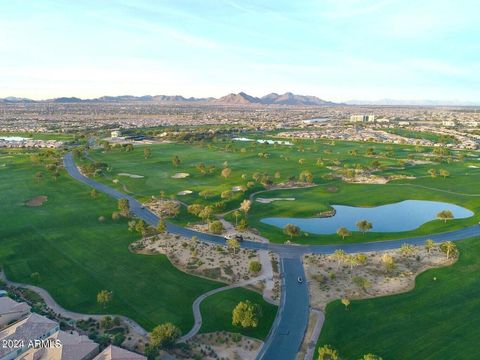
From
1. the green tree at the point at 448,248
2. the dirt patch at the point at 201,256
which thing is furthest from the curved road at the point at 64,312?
the green tree at the point at 448,248

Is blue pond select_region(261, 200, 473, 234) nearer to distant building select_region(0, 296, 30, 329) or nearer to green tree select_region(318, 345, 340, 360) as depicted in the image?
green tree select_region(318, 345, 340, 360)

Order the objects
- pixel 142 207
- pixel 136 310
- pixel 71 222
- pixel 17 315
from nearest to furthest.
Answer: pixel 17 315 < pixel 136 310 < pixel 71 222 < pixel 142 207

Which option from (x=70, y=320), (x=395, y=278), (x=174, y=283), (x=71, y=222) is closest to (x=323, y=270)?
(x=395, y=278)

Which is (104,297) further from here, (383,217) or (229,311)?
(383,217)

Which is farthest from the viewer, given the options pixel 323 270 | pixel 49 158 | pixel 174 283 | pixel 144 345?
pixel 49 158

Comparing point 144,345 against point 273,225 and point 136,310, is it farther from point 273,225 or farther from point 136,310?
point 273,225

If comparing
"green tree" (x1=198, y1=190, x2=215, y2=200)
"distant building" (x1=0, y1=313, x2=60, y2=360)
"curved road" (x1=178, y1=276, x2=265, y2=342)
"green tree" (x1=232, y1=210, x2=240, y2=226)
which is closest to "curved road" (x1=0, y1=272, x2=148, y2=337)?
"curved road" (x1=178, y1=276, x2=265, y2=342)

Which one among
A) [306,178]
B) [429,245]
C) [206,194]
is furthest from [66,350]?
[306,178]
